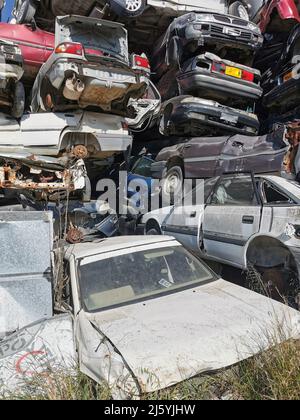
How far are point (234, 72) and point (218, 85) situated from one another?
50cm

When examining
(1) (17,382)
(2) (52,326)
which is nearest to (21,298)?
(2) (52,326)

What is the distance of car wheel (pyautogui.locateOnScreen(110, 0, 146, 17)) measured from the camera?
26.5 feet

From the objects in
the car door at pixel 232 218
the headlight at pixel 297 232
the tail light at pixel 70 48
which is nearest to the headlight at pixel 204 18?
the tail light at pixel 70 48

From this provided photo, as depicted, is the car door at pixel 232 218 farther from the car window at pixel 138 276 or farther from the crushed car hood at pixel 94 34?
the crushed car hood at pixel 94 34

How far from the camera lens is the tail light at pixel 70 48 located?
6.09m

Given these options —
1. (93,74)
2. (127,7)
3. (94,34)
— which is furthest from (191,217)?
(127,7)

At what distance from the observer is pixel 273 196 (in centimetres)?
454

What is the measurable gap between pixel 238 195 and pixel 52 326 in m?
2.82

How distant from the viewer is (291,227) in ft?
13.3

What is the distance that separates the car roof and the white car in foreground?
11mm

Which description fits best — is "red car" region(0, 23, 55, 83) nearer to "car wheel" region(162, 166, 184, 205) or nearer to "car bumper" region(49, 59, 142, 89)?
"car bumper" region(49, 59, 142, 89)

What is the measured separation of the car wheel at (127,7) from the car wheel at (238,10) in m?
2.16

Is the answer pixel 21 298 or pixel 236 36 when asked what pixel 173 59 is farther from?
pixel 21 298
